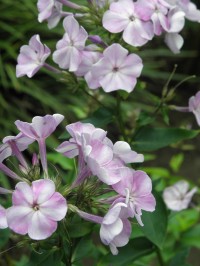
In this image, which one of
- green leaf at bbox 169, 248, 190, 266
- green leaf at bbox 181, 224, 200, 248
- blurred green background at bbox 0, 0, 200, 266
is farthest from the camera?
blurred green background at bbox 0, 0, 200, 266

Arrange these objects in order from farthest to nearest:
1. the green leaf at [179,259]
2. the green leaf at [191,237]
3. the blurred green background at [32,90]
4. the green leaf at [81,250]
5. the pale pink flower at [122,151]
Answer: the blurred green background at [32,90] → the green leaf at [191,237] → the green leaf at [179,259] → the green leaf at [81,250] → the pale pink flower at [122,151]

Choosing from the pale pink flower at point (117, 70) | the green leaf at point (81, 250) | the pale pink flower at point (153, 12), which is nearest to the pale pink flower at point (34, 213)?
the green leaf at point (81, 250)

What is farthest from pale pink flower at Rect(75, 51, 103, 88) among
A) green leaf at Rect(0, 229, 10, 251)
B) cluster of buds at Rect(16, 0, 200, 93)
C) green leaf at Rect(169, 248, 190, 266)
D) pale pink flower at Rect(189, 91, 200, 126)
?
green leaf at Rect(169, 248, 190, 266)

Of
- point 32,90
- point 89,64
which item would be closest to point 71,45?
point 89,64

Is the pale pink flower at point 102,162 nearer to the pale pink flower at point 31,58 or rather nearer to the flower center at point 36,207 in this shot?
the flower center at point 36,207

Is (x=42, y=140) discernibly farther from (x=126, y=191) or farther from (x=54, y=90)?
(x=54, y=90)

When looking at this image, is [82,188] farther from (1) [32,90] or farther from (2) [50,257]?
(1) [32,90]

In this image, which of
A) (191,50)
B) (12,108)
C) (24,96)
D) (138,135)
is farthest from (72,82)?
(191,50)

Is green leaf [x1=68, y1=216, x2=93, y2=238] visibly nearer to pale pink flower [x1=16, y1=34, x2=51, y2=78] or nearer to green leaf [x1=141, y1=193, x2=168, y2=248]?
green leaf [x1=141, y1=193, x2=168, y2=248]

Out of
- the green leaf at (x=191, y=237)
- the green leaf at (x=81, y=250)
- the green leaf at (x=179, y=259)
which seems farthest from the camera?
the green leaf at (x=191, y=237)
